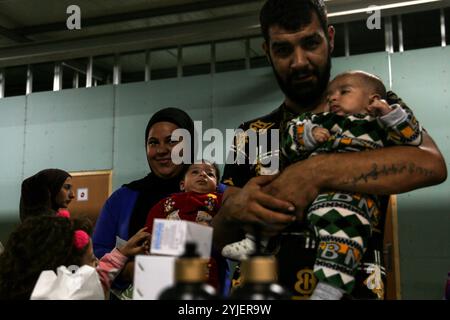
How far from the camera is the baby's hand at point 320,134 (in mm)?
1370

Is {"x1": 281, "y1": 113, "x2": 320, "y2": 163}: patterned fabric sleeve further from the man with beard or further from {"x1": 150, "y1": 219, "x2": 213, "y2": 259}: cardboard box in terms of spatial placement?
{"x1": 150, "y1": 219, "x2": 213, "y2": 259}: cardboard box

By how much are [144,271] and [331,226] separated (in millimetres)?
539

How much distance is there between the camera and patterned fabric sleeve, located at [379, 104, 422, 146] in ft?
4.19

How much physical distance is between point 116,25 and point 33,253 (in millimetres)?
5405

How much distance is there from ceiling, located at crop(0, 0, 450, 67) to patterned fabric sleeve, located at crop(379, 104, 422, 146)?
3.94 m

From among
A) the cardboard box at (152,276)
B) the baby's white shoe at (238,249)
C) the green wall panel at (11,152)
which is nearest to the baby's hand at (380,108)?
the baby's white shoe at (238,249)

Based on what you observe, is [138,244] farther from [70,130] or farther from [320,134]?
[70,130]

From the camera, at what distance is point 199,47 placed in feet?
23.4

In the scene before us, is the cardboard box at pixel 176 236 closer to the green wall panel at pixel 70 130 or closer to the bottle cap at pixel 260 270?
the bottle cap at pixel 260 270

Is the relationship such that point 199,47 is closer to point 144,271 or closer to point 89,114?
point 89,114

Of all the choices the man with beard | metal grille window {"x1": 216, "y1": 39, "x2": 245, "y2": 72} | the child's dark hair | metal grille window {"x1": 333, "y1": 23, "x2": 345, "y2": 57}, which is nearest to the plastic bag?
the child's dark hair

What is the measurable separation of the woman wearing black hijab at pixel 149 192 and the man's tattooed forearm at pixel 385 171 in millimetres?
1326

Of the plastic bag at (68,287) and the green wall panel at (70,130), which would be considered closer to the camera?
the plastic bag at (68,287)
